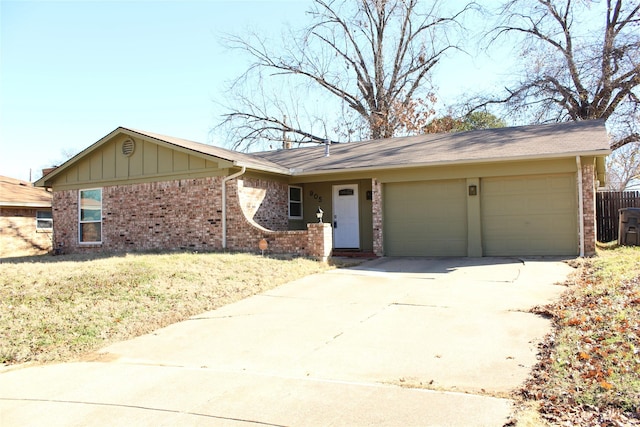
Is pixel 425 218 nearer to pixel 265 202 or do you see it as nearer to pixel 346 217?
pixel 346 217

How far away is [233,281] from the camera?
911cm

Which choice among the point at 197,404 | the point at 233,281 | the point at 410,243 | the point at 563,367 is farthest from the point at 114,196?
the point at 563,367

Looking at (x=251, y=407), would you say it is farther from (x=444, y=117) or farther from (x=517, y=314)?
(x=444, y=117)

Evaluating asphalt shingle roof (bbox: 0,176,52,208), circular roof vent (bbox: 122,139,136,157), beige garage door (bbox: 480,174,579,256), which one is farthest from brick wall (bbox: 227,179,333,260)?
asphalt shingle roof (bbox: 0,176,52,208)

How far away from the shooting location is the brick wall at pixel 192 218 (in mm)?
12492

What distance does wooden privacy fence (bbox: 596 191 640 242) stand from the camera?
1628 cm

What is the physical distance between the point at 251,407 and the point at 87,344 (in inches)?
128

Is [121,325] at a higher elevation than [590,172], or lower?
lower

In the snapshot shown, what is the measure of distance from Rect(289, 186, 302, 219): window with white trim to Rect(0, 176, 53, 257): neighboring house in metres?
11.3

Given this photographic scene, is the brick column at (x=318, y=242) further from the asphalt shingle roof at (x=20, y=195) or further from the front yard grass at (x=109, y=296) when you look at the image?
the asphalt shingle roof at (x=20, y=195)

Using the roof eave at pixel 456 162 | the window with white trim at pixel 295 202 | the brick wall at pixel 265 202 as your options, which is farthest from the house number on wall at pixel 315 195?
the roof eave at pixel 456 162

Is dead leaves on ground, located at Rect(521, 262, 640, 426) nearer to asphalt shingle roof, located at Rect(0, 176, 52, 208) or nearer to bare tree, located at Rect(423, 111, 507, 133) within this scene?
asphalt shingle roof, located at Rect(0, 176, 52, 208)

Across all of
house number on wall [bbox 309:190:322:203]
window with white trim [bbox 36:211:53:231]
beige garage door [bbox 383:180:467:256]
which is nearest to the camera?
beige garage door [bbox 383:180:467:256]

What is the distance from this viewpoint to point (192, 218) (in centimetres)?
1370
